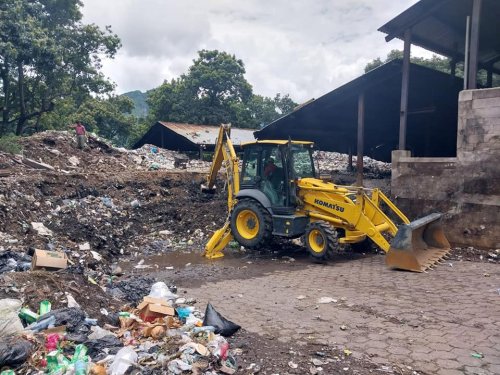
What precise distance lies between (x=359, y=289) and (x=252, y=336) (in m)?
2.21

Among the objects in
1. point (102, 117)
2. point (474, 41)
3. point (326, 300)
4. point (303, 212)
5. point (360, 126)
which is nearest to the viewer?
point (326, 300)

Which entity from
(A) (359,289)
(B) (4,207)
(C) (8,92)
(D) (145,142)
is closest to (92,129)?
(D) (145,142)

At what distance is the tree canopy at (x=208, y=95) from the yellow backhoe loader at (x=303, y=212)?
77.0ft

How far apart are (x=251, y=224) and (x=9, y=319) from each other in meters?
5.26

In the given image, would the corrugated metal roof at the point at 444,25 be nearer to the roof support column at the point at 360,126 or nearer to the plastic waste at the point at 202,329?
the roof support column at the point at 360,126

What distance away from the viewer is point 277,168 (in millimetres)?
8344

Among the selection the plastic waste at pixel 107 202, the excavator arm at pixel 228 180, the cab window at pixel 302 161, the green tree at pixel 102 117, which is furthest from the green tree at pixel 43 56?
the cab window at pixel 302 161

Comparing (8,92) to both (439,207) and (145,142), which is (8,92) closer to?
(145,142)

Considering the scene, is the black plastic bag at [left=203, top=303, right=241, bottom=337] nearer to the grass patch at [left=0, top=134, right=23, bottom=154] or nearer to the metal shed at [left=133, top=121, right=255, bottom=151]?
the grass patch at [left=0, top=134, right=23, bottom=154]

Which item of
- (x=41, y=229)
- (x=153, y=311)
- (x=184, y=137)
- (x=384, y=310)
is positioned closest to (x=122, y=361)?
(x=153, y=311)

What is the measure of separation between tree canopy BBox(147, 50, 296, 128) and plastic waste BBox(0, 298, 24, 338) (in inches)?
1116

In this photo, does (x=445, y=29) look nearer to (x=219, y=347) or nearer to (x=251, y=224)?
(x=251, y=224)

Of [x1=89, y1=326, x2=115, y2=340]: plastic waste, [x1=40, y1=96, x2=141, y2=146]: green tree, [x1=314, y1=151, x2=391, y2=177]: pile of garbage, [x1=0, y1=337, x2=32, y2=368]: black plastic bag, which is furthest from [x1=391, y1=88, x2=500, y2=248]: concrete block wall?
[x1=40, y1=96, x2=141, y2=146]: green tree

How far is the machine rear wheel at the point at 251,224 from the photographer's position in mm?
8281
